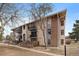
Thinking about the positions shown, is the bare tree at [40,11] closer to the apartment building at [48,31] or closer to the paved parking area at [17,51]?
the apartment building at [48,31]

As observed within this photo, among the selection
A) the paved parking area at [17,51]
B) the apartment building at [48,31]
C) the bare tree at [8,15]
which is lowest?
the paved parking area at [17,51]

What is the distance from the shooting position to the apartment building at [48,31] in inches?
98.9

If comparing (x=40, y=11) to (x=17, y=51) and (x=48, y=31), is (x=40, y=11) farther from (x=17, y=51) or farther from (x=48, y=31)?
(x=17, y=51)

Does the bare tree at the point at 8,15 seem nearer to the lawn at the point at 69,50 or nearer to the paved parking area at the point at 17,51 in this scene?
the paved parking area at the point at 17,51

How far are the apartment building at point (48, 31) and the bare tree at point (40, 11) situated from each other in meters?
0.03

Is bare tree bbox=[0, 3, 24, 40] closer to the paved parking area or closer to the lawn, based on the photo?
the paved parking area

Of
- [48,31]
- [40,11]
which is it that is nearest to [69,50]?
[48,31]

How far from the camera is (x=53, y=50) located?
2.51m

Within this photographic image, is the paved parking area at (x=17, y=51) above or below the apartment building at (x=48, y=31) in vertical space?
below

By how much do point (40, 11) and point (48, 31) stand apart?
238 mm

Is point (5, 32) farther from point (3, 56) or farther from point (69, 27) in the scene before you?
point (69, 27)

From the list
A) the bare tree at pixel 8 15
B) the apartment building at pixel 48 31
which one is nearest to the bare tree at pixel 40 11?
the apartment building at pixel 48 31

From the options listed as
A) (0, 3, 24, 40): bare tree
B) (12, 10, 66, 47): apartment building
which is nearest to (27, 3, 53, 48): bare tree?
(12, 10, 66, 47): apartment building

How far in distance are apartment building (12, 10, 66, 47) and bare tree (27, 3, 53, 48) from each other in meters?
0.03
